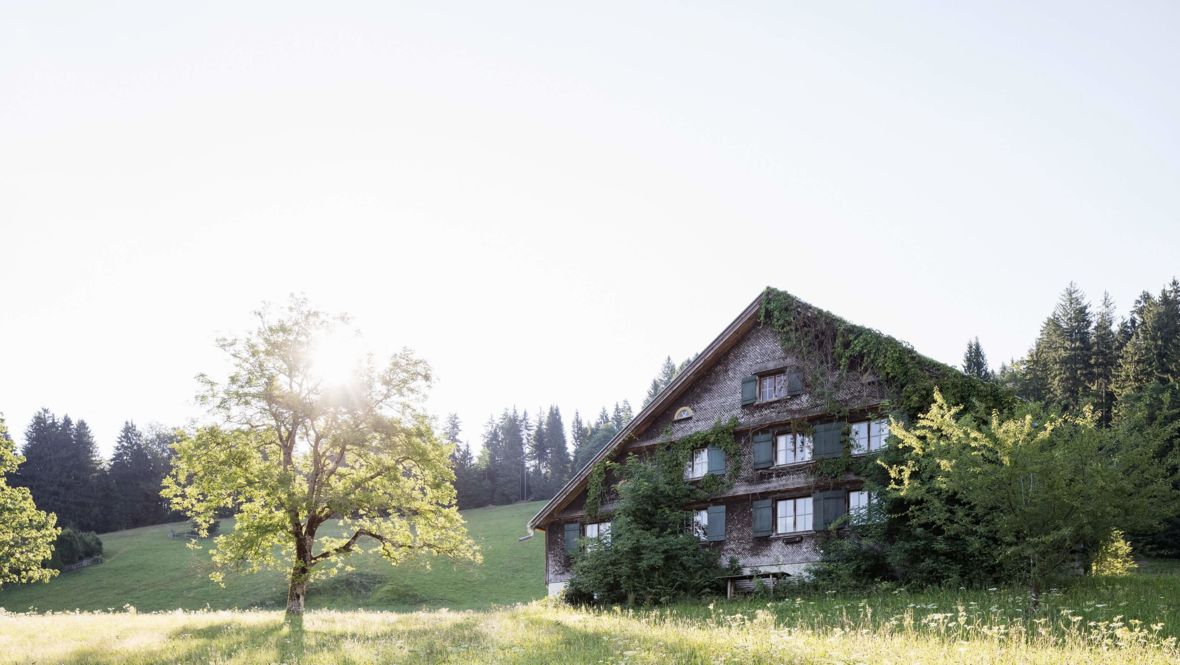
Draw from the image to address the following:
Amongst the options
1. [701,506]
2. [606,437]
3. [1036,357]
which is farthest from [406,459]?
[606,437]

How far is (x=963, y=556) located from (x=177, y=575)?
56.2 m

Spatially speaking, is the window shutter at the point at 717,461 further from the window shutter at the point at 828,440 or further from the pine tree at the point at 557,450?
the pine tree at the point at 557,450

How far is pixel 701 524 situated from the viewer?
32625 mm

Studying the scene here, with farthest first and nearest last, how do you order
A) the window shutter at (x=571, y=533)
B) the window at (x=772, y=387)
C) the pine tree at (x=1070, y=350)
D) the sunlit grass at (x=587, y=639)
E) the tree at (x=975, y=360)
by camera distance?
the tree at (x=975, y=360) → the pine tree at (x=1070, y=350) → the window shutter at (x=571, y=533) → the window at (x=772, y=387) → the sunlit grass at (x=587, y=639)

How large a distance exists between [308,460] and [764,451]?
49.5ft

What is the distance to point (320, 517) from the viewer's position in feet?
94.1

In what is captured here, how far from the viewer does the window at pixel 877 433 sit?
94.6ft

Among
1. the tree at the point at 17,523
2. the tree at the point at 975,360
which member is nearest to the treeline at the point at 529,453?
the tree at the point at 975,360

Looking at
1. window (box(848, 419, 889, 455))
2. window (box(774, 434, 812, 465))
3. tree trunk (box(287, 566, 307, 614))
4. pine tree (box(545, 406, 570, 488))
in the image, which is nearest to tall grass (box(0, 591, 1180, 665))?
tree trunk (box(287, 566, 307, 614))

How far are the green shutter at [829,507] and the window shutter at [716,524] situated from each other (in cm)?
349

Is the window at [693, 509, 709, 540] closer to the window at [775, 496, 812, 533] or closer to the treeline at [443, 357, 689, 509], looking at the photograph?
the window at [775, 496, 812, 533]

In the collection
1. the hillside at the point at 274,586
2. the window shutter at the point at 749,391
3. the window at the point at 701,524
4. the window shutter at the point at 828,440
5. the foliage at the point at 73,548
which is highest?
the window shutter at the point at 749,391

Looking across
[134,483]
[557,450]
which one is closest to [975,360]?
[557,450]

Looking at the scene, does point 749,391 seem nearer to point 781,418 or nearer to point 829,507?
point 781,418
